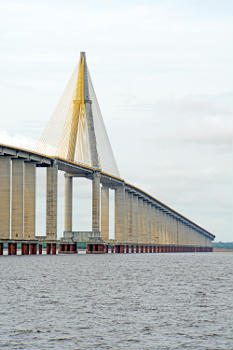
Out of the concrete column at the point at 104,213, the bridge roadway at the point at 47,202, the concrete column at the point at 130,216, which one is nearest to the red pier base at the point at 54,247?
the bridge roadway at the point at 47,202

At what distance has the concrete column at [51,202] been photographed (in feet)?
394

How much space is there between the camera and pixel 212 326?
3192cm

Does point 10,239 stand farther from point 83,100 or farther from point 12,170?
point 83,100

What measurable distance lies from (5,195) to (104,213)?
56.5 metres

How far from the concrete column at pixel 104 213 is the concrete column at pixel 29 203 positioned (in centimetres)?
4513

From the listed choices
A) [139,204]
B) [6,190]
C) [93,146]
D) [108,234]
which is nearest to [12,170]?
[6,190]

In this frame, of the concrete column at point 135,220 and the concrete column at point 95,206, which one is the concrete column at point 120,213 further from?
the concrete column at point 95,206

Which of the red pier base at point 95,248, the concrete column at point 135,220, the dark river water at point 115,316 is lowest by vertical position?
the dark river water at point 115,316

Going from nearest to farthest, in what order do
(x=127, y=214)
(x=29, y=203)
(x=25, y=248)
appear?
(x=29, y=203)
(x=25, y=248)
(x=127, y=214)

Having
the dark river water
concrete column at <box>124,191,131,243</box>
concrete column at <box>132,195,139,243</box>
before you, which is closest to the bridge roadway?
concrete column at <box>124,191,131,243</box>

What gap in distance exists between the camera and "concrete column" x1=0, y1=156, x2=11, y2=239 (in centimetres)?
10288

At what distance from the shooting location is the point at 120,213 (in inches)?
6570

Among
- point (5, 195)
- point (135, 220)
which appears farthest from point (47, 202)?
point (135, 220)

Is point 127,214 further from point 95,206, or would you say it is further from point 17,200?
point 17,200
